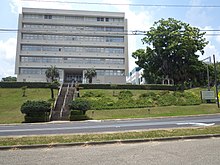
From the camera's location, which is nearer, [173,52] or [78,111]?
[78,111]

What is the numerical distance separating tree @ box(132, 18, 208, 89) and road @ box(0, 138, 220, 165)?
115ft

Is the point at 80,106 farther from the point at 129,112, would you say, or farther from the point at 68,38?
the point at 68,38

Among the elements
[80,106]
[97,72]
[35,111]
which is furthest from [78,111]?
[97,72]

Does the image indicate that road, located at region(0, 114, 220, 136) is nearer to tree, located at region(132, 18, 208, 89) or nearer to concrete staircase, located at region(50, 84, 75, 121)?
concrete staircase, located at region(50, 84, 75, 121)

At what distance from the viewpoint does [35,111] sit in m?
21.0

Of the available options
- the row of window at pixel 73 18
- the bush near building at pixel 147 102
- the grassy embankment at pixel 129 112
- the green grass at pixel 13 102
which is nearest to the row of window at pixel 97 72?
the row of window at pixel 73 18

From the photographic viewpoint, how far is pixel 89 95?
33.9m

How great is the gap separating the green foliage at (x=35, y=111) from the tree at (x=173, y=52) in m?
26.3

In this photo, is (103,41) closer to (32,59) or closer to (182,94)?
(32,59)

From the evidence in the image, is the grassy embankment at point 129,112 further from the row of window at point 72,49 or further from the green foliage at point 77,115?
the row of window at point 72,49

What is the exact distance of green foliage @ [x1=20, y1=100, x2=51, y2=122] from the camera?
68.4ft

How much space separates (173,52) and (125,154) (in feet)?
126

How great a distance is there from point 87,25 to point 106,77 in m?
16.9

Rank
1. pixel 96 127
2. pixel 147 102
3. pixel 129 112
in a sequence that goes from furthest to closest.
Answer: pixel 147 102 < pixel 129 112 < pixel 96 127
